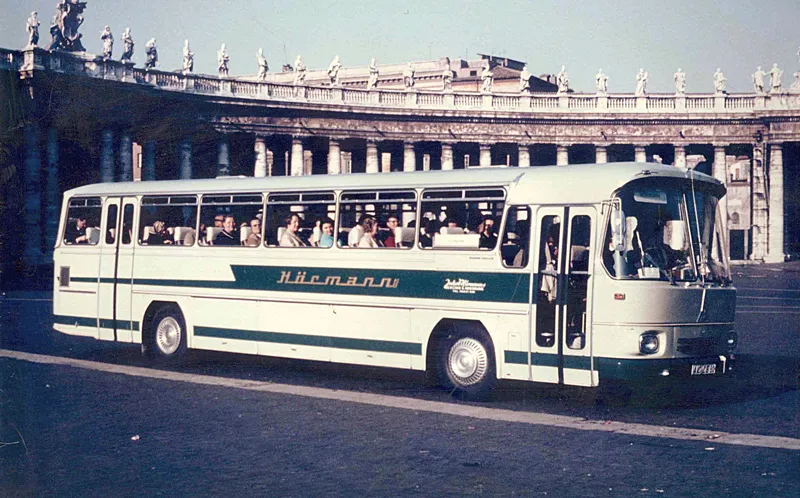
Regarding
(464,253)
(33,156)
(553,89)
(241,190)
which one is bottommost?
(464,253)

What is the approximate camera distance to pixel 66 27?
52094 mm

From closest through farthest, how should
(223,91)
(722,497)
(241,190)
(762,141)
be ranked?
(722,497) < (241,190) < (223,91) < (762,141)

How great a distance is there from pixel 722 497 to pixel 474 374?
6.16 m

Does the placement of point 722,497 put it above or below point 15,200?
below

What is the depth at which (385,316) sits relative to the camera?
51.5ft

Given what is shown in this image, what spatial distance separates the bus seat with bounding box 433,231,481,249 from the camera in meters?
14.8

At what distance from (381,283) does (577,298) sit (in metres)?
3.33

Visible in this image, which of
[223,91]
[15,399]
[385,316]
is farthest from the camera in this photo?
[223,91]

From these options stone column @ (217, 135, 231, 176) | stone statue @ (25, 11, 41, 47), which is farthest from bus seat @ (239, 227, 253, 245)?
stone column @ (217, 135, 231, 176)

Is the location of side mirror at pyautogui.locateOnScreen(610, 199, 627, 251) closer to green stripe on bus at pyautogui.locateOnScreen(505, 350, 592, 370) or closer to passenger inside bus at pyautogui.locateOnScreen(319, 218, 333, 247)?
green stripe on bus at pyautogui.locateOnScreen(505, 350, 592, 370)

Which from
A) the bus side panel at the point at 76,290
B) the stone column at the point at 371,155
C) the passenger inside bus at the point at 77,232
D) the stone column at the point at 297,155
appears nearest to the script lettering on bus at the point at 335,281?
the bus side panel at the point at 76,290

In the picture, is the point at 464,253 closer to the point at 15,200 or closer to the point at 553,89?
the point at 15,200

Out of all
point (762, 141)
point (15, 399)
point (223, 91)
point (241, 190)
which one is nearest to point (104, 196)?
point (241, 190)

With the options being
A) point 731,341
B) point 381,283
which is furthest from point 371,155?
point 731,341
